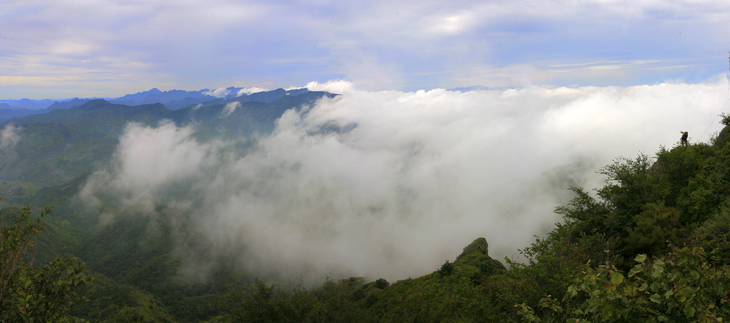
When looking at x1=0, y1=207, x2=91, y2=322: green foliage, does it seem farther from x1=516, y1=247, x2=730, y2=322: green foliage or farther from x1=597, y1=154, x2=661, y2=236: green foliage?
x1=597, y1=154, x2=661, y2=236: green foliage

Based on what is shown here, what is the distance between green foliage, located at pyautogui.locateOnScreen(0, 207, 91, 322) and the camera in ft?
32.5

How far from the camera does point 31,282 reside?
10.3m

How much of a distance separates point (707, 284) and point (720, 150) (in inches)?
1793

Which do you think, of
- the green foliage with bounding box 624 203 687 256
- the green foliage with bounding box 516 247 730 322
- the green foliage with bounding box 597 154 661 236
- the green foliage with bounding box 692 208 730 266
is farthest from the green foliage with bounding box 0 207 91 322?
the green foliage with bounding box 597 154 661 236

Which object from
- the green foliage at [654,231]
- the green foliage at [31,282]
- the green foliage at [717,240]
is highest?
the green foliage at [31,282]

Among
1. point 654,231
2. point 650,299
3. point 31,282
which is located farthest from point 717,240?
point 31,282

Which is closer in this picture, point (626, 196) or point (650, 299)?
point (650, 299)

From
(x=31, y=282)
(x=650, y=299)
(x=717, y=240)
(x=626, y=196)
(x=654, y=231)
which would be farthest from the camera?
(x=626, y=196)

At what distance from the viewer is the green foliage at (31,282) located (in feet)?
32.5

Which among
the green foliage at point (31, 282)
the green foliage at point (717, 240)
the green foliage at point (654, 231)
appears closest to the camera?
the green foliage at point (31, 282)

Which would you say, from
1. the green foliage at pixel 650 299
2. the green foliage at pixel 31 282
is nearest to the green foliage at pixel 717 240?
the green foliage at pixel 650 299

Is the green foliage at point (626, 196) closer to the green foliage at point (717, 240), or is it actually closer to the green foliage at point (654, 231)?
the green foliage at point (654, 231)

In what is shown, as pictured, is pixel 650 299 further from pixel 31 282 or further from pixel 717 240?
pixel 717 240

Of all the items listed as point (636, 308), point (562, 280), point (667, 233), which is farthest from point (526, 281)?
point (667, 233)
